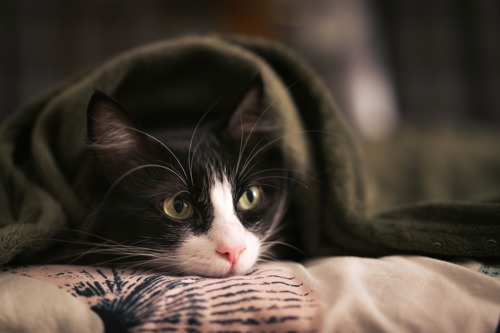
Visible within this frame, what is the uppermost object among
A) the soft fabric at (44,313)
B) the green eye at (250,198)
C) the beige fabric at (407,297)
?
the green eye at (250,198)

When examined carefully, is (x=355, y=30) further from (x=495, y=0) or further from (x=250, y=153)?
(x=250, y=153)

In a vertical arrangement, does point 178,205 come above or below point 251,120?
Result: below

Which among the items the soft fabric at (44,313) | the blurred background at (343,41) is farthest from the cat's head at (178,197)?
the blurred background at (343,41)

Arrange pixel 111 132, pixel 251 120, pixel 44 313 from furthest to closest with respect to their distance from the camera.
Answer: pixel 251 120 < pixel 111 132 < pixel 44 313

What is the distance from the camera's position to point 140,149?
90 centimetres

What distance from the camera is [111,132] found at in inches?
33.5

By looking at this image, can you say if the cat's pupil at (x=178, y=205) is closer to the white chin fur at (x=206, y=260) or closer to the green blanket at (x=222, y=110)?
the white chin fur at (x=206, y=260)

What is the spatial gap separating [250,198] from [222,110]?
374mm

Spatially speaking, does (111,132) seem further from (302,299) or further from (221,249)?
(302,299)

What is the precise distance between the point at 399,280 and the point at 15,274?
0.66 meters

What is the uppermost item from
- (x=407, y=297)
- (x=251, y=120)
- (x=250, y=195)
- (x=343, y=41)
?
(x=343, y=41)

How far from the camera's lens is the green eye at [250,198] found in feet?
2.97

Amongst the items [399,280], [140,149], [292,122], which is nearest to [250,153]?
[292,122]

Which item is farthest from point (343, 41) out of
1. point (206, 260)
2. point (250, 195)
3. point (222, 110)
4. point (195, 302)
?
point (195, 302)
